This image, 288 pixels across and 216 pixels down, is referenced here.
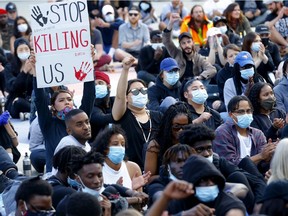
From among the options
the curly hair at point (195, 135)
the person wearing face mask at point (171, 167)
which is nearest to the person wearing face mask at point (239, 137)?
the curly hair at point (195, 135)

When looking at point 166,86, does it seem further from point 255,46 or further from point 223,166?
point 223,166

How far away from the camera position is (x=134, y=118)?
41.3ft

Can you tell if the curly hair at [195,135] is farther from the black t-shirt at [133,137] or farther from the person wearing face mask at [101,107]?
the person wearing face mask at [101,107]

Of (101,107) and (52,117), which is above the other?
(52,117)

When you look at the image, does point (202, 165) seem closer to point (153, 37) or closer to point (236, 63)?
point (236, 63)

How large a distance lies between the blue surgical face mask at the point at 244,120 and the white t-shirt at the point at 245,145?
103mm

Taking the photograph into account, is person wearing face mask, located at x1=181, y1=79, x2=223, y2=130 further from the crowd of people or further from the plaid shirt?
the plaid shirt

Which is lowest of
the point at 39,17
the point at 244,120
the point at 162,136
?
the point at 244,120

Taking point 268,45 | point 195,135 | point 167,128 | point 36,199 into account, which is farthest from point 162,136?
point 268,45

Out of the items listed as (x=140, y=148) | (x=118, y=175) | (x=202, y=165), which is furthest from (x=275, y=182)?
(x=140, y=148)

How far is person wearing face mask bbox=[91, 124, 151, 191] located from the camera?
10547 mm

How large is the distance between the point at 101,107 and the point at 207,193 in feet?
17.3

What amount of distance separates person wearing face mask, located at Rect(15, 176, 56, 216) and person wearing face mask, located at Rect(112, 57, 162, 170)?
353 centimetres

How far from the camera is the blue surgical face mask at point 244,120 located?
1177 cm
